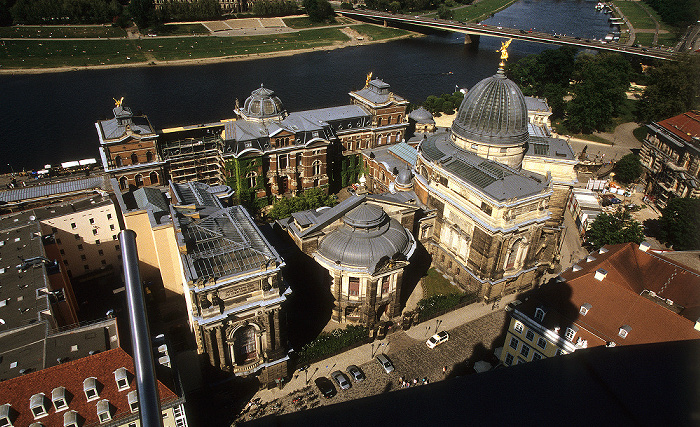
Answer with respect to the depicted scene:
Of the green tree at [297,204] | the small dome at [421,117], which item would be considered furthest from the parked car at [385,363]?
the small dome at [421,117]

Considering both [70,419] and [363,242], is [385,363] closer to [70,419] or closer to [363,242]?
[363,242]

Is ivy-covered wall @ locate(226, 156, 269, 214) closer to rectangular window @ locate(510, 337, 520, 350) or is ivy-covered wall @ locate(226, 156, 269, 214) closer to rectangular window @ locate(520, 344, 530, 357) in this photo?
rectangular window @ locate(510, 337, 520, 350)

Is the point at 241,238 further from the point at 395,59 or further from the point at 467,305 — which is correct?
the point at 395,59

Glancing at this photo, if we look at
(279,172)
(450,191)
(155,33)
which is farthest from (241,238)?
(155,33)

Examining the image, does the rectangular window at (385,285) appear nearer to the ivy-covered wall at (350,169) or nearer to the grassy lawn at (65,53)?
the ivy-covered wall at (350,169)

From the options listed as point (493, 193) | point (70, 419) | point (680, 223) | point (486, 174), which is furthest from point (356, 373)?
point (680, 223)
